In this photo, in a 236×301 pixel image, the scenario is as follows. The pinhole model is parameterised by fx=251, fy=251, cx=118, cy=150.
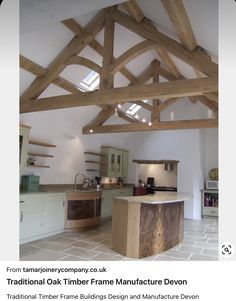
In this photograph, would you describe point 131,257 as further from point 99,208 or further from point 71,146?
point 71,146

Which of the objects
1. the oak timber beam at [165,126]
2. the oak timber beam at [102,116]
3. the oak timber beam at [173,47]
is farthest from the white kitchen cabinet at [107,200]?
the oak timber beam at [173,47]

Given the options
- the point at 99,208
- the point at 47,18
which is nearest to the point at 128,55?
the point at 47,18

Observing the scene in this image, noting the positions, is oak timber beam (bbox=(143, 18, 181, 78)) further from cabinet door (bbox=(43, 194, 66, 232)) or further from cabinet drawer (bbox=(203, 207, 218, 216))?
cabinet drawer (bbox=(203, 207, 218, 216))

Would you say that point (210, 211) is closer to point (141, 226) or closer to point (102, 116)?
point (102, 116)

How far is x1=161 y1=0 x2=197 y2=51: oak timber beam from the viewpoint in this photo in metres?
3.01

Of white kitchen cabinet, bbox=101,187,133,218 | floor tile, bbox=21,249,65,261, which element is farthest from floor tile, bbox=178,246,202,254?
white kitchen cabinet, bbox=101,187,133,218

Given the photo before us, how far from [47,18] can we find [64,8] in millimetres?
205

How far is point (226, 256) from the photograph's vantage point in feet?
4.79

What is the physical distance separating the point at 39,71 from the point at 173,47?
2639 mm

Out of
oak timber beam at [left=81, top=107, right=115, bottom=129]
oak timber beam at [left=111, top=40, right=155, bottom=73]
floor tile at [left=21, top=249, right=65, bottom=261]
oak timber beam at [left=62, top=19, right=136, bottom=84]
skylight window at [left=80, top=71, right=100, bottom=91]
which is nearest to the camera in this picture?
floor tile at [left=21, top=249, right=65, bottom=261]

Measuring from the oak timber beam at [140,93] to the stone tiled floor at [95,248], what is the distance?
2.52 m

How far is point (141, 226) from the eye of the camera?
13.3ft

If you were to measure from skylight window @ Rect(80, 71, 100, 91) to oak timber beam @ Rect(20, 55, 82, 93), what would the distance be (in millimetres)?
773
